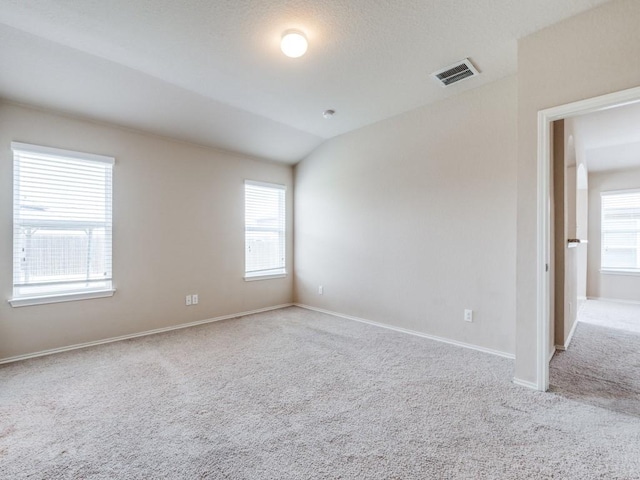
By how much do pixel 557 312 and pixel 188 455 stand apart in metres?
3.64

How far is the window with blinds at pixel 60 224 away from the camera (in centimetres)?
299

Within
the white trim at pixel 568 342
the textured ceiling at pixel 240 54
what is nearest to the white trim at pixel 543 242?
the textured ceiling at pixel 240 54

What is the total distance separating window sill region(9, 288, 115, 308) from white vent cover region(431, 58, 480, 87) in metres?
4.20

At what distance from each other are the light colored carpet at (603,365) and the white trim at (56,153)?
4.85 m

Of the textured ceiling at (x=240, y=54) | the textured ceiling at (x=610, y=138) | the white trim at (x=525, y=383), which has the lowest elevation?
the white trim at (x=525, y=383)

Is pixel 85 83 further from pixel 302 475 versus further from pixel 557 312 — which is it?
pixel 557 312

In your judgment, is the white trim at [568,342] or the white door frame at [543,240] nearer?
the white door frame at [543,240]

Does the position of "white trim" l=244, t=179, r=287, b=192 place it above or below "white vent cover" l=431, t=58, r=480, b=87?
below

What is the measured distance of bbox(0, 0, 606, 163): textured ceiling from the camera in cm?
213

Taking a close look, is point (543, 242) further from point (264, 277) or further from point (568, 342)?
point (264, 277)

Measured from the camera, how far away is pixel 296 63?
2.78 m

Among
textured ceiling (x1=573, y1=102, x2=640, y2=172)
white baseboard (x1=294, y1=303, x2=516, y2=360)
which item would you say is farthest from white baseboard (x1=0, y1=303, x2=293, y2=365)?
textured ceiling (x1=573, y1=102, x2=640, y2=172)

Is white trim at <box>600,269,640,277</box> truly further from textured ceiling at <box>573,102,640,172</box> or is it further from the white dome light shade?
the white dome light shade

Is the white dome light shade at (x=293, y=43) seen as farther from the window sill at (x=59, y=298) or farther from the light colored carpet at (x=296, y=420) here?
the window sill at (x=59, y=298)
